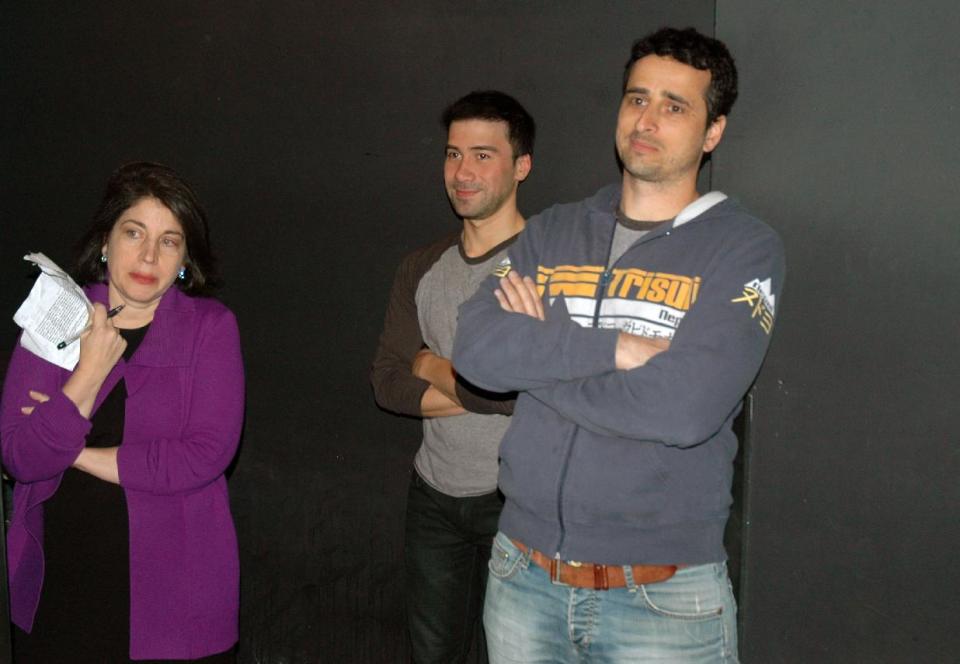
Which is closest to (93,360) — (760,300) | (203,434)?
(203,434)

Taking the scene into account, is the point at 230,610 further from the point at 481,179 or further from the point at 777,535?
the point at 777,535

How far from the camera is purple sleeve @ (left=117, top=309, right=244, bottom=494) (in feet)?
7.52

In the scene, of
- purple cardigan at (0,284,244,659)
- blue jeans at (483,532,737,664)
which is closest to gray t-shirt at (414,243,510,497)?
purple cardigan at (0,284,244,659)

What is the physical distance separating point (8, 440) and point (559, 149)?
1.71 meters

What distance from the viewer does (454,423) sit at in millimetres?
2701

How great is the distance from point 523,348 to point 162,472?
0.97 metres

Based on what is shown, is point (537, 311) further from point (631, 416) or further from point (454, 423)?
point (454, 423)

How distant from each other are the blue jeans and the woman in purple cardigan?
0.84 m

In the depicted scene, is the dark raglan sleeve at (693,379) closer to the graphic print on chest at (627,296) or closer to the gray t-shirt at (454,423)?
the graphic print on chest at (627,296)

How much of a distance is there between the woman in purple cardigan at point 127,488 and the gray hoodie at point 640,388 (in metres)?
0.78

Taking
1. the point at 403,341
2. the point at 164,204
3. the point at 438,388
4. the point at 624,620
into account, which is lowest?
the point at 624,620

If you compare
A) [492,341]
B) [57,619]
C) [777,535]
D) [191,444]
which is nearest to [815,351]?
[777,535]

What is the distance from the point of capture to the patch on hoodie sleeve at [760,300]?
1.90m

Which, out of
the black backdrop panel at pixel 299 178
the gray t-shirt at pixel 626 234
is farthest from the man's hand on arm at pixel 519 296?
the black backdrop panel at pixel 299 178
